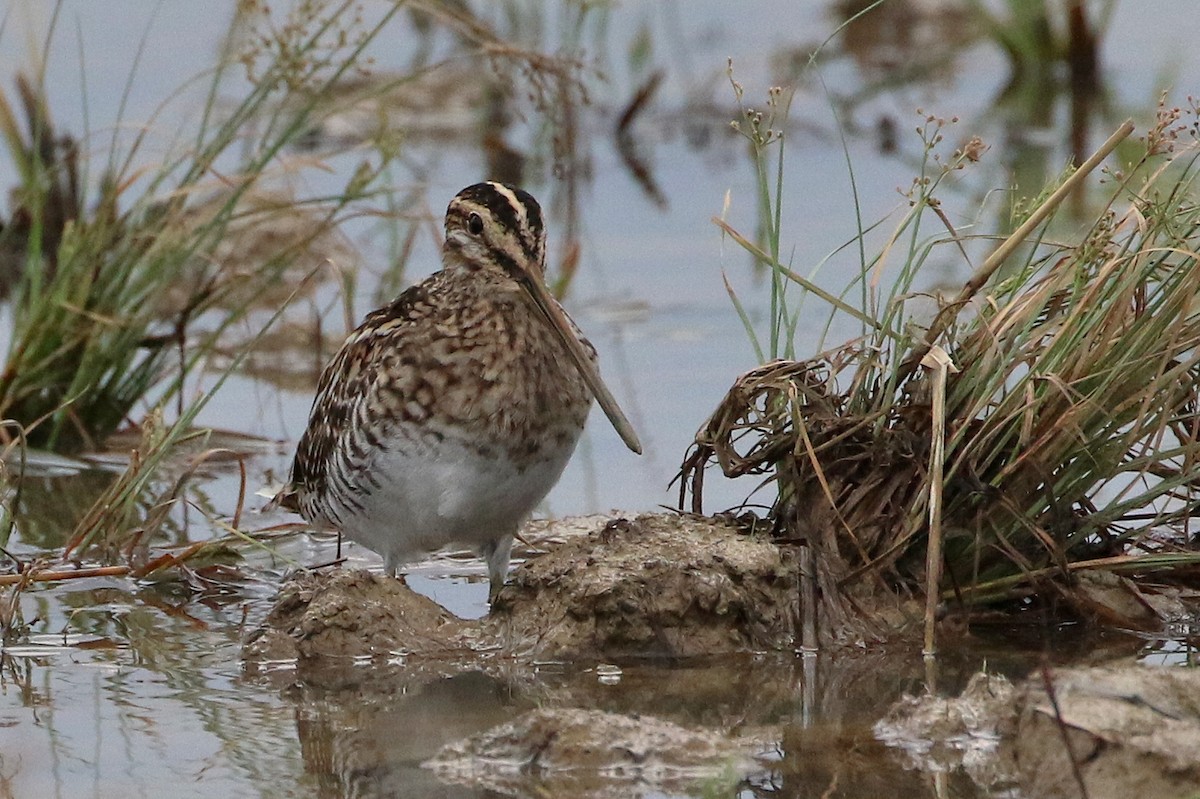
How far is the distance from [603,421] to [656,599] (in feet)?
8.44

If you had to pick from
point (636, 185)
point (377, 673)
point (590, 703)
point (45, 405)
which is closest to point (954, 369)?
point (590, 703)

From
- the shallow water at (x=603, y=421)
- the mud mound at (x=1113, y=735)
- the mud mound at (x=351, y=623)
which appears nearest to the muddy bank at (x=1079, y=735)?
the mud mound at (x=1113, y=735)

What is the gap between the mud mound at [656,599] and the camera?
16.5 feet

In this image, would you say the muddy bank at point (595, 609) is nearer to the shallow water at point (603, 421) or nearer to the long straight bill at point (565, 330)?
the shallow water at point (603, 421)

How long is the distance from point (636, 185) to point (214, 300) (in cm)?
418

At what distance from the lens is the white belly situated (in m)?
5.23

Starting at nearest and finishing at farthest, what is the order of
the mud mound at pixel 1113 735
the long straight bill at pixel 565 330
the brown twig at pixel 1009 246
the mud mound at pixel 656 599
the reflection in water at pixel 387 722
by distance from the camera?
the mud mound at pixel 1113 735 < the reflection in water at pixel 387 722 < the brown twig at pixel 1009 246 < the mud mound at pixel 656 599 < the long straight bill at pixel 565 330

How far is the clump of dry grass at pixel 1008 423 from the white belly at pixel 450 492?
0.46 m

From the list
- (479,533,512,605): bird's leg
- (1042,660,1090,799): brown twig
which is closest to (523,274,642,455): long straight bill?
(479,533,512,605): bird's leg

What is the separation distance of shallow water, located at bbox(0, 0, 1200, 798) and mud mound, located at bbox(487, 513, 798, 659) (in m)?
0.08

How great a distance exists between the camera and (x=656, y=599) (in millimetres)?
5027

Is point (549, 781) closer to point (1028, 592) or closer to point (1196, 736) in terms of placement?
point (1196, 736)

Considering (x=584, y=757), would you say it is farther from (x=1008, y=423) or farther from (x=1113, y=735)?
(x=1008, y=423)

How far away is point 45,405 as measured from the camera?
22.7ft
